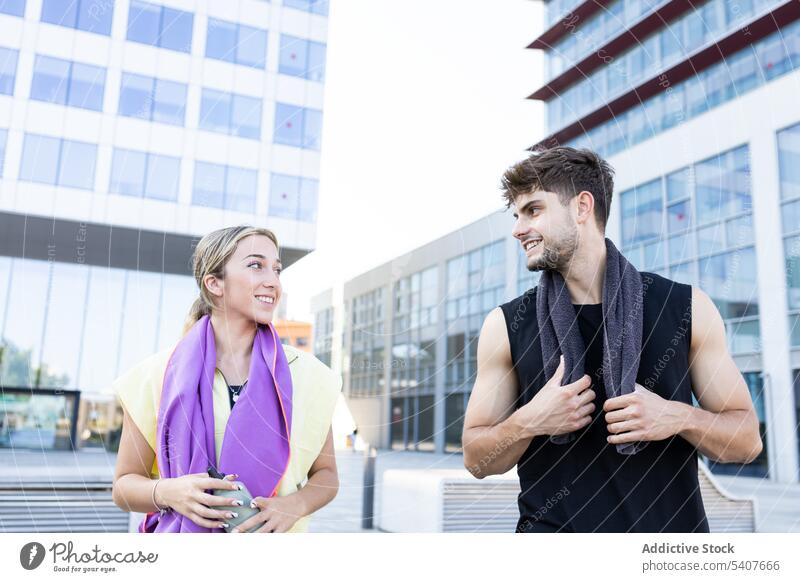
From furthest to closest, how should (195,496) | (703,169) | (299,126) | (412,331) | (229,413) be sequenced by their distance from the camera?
1. (703,169)
2. (412,331)
3. (299,126)
4. (229,413)
5. (195,496)

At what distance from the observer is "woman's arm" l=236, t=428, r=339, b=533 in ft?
4.26

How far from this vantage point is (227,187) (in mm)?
1802

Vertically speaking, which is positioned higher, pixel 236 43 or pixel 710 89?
pixel 710 89

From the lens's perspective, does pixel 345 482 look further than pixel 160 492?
Yes

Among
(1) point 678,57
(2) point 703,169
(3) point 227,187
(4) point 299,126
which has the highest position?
(1) point 678,57

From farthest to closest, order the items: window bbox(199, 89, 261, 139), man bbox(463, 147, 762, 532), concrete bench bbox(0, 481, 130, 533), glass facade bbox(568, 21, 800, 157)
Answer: glass facade bbox(568, 21, 800, 157), concrete bench bbox(0, 481, 130, 533), window bbox(199, 89, 261, 139), man bbox(463, 147, 762, 532)

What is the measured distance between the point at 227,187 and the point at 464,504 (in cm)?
184

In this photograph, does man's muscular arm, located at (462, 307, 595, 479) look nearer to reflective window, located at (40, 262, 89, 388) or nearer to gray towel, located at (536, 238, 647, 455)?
gray towel, located at (536, 238, 647, 455)

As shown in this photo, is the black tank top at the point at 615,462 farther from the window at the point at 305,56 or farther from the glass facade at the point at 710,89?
the glass facade at the point at 710,89

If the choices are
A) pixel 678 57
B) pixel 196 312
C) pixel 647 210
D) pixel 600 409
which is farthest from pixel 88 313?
pixel 678 57

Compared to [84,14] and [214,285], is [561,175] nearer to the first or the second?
[214,285]

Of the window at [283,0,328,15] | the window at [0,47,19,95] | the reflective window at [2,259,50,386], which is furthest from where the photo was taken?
the window at [283,0,328,15]

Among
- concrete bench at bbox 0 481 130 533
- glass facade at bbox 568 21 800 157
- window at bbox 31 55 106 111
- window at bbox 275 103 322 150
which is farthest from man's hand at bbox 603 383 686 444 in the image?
glass facade at bbox 568 21 800 157

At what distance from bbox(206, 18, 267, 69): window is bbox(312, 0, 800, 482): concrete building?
3.68 ft
